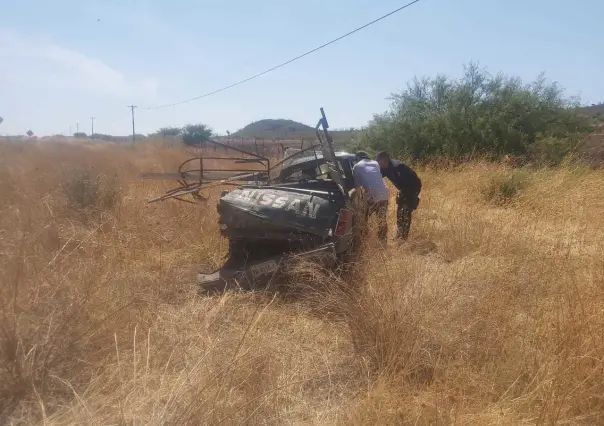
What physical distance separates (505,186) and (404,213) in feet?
14.4

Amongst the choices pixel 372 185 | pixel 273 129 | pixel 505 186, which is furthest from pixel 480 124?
pixel 273 129

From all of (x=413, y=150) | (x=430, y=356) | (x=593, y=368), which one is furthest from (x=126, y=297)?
(x=413, y=150)

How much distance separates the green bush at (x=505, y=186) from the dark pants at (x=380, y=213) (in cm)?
486

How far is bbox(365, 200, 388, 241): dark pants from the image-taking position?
592 cm

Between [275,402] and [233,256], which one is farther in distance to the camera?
[233,256]

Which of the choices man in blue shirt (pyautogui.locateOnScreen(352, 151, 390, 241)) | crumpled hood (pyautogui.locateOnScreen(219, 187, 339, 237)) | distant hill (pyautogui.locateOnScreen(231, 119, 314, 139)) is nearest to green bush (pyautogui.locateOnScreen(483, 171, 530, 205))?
man in blue shirt (pyautogui.locateOnScreen(352, 151, 390, 241))

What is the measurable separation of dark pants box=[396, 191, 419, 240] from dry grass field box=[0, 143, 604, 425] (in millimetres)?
1943

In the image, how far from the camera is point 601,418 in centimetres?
280

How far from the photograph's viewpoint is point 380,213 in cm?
636

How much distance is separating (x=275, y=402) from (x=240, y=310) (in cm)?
156

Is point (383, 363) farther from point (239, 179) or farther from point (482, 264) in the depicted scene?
point (239, 179)

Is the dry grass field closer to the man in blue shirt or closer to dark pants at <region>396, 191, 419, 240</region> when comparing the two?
the man in blue shirt

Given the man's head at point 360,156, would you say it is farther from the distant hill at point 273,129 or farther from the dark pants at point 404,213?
the distant hill at point 273,129

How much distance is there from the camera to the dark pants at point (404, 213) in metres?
7.47
